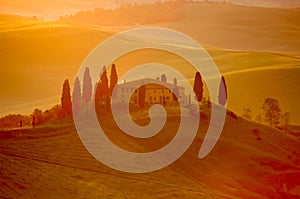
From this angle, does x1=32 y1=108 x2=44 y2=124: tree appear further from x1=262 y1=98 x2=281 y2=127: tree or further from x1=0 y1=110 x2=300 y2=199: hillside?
x1=262 y1=98 x2=281 y2=127: tree

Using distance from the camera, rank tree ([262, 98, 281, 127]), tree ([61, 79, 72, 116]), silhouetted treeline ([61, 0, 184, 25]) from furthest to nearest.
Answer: silhouetted treeline ([61, 0, 184, 25])
tree ([262, 98, 281, 127])
tree ([61, 79, 72, 116])

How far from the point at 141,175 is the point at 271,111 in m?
19.0

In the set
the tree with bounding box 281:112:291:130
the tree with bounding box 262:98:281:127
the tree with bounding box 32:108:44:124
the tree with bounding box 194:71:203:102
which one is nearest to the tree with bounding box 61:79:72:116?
the tree with bounding box 32:108:44:124

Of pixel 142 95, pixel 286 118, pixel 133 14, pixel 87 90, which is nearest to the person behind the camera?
pixel 87 90

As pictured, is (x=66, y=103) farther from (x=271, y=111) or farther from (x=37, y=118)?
(x=271, y=111)

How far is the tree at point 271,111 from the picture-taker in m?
40.2

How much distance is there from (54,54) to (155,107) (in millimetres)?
23914

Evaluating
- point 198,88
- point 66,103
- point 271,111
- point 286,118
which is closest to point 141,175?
point 66,103

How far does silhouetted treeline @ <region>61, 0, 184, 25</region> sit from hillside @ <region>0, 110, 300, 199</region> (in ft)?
154

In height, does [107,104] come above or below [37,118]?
above

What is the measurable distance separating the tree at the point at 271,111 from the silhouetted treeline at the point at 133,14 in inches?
1382

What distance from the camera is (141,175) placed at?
25.6 m

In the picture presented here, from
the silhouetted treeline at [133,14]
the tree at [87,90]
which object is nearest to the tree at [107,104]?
the tree at [87,90]

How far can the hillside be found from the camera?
75.5ft
